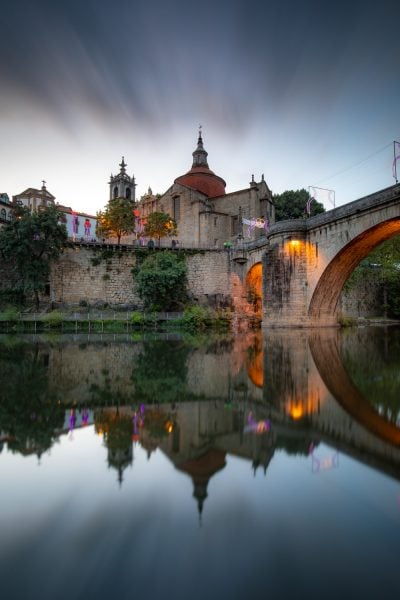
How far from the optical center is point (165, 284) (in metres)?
31.0

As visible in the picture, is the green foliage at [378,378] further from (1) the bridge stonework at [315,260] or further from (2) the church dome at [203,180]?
(2) the church dome at [203,180]

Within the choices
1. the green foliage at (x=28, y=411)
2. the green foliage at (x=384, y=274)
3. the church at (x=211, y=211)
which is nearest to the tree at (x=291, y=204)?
the church at (x=211, y=211)

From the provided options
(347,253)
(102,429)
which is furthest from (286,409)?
(347,253)

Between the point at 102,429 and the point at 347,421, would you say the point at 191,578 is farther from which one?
the point at 347,421

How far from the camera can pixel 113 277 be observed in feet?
116

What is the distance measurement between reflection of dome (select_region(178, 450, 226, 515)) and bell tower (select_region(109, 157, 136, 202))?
61.0 meters

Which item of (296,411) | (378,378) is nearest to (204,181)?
(378,378)

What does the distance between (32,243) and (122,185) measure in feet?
113

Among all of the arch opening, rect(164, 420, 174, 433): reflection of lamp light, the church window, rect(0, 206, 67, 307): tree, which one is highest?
the church window

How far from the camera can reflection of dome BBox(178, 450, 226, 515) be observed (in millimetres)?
2873

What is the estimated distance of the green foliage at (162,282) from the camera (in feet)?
101

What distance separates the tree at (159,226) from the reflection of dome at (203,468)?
39.8 meters

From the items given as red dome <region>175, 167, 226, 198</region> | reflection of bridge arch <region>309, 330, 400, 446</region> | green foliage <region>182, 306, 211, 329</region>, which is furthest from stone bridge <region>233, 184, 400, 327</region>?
red dome <region>175, 167, 226, 198</region>

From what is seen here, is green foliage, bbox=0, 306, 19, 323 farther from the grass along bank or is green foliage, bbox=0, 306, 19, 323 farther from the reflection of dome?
the reflection of dome
